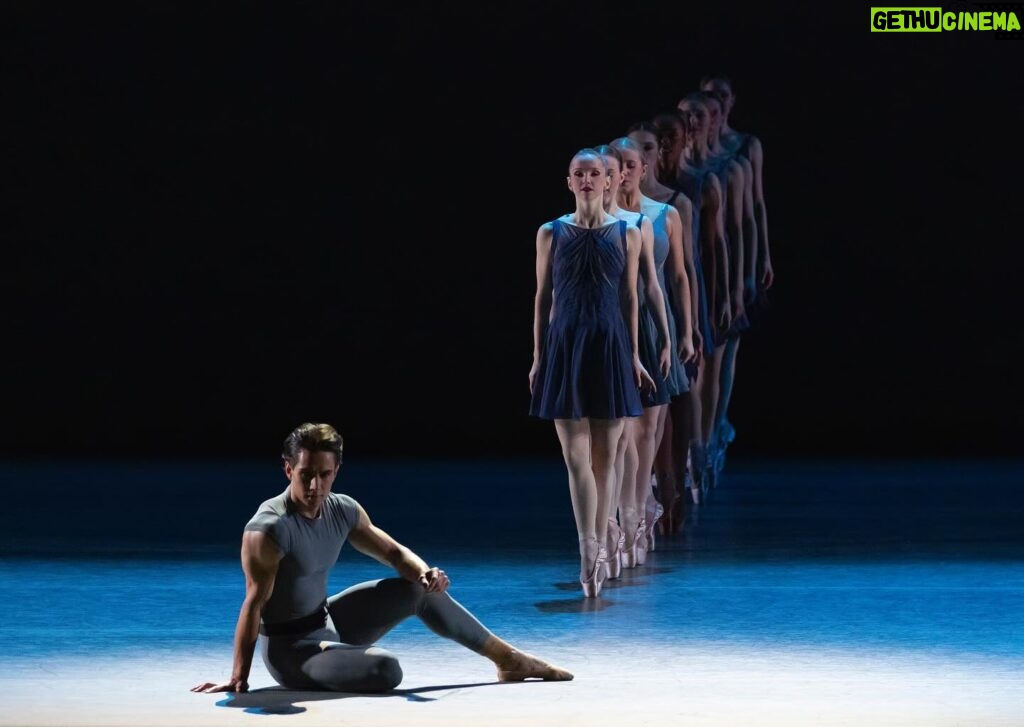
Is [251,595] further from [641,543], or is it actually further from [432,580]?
[641,543]

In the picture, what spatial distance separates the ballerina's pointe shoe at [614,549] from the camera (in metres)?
7.14

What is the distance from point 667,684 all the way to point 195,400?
775 cm

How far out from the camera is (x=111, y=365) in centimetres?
1266

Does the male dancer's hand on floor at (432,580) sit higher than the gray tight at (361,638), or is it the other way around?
the male dancer's hand on floor at (432,580)

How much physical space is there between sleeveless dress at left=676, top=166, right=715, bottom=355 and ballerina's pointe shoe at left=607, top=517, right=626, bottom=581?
1094 mm

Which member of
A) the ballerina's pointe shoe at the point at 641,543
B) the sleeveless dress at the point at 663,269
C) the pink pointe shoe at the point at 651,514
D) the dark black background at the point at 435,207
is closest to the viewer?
the sleeveless dress at the point at 663,269

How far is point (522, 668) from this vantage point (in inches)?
207

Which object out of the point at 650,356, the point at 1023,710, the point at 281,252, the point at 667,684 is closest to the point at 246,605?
the point at 667,684

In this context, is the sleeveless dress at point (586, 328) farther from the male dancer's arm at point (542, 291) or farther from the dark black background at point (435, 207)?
the dark black background at point (435, 207)

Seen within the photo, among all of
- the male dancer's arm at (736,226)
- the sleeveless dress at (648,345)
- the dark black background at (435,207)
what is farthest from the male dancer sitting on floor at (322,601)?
the dark black background at (435,207)

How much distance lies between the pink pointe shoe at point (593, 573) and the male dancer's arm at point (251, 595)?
A: 1.87 metres

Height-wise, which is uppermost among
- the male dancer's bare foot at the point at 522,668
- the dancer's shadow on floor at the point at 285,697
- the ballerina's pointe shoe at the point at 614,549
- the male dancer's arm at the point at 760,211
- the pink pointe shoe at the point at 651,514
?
the male dancer's arm at the point at 760,211

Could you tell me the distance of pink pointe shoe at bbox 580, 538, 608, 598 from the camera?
6.74 meters

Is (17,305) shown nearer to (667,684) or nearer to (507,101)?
(507,101)
